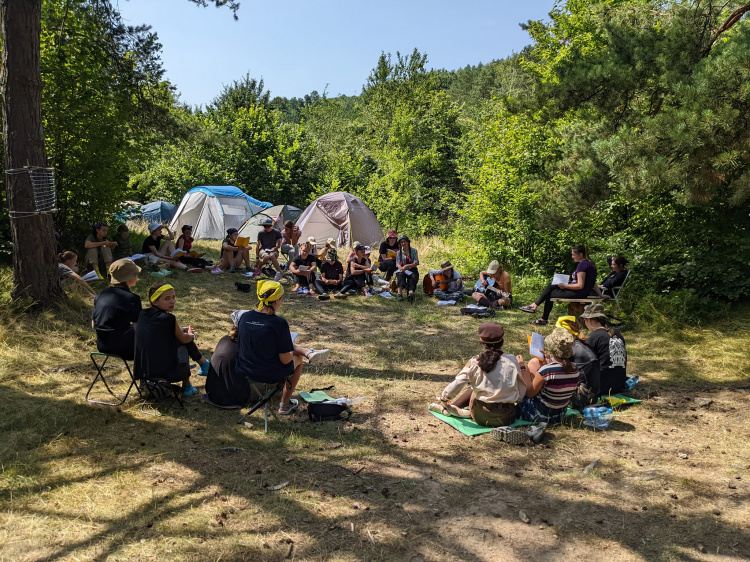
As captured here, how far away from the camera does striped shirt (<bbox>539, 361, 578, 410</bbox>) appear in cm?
474

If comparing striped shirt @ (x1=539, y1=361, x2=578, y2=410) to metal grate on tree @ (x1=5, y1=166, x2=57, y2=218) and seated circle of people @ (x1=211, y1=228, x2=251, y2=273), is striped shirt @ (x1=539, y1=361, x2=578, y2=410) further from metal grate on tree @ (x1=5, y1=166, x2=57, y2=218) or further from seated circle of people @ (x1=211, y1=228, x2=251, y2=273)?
seated circle of people @ (x1=211, y1=228, x2=251, y2=273)

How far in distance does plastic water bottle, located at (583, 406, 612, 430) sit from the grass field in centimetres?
11

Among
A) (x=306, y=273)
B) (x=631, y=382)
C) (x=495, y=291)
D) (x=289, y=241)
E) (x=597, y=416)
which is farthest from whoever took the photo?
(x=289, y=241)

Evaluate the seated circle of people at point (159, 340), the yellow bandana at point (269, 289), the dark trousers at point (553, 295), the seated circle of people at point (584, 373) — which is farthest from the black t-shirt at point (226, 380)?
the dark trousers at point (553, 295)

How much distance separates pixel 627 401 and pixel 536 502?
2.41m

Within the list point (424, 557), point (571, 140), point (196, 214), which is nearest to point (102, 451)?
point (424, 557)

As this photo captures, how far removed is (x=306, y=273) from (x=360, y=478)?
709cm

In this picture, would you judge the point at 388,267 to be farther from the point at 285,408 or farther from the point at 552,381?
the point at 552,381

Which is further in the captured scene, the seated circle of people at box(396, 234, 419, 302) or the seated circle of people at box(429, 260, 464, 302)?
the seated circle of people at box(429, 260, 464, 302)

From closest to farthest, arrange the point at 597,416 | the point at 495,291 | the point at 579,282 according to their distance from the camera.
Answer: the point at 597,416
the point at 579,282
the point at 495,291

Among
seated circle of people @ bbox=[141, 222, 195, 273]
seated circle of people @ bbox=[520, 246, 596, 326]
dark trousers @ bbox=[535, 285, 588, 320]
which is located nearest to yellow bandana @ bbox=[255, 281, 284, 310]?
seated circle of people @ bbox=[520, 246, 596, 326]

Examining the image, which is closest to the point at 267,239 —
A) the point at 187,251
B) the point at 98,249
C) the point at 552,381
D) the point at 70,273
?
the point at 187,251

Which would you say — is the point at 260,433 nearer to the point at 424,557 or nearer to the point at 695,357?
the point at 424,557

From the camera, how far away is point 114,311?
4.94m
